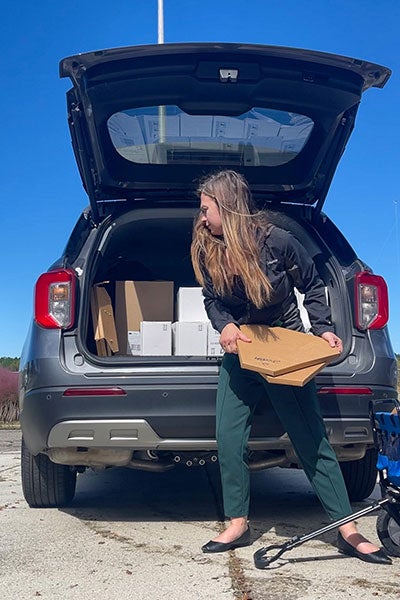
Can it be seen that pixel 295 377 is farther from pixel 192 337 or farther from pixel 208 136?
pixel 208 136

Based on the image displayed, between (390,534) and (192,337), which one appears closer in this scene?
(390,534)

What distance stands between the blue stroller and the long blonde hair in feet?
2.51

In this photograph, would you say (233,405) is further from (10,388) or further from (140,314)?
(10,388)

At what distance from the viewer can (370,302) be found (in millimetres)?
3736

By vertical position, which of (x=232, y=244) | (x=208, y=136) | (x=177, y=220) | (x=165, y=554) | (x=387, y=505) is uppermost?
(x=208, y=136)

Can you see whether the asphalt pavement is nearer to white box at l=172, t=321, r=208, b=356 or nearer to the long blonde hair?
white box at l=172, t=321, r=208, b=356

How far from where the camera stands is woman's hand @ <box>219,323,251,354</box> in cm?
308

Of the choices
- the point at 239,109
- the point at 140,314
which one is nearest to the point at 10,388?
the point at 140,314

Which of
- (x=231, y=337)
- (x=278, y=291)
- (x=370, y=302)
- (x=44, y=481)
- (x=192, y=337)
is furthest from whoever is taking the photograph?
(x=192, y=337)

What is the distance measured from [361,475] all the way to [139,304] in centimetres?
172

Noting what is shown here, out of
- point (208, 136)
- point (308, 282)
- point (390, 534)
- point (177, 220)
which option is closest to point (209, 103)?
point (208, 136)

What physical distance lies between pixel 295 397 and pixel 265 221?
0.82 meters

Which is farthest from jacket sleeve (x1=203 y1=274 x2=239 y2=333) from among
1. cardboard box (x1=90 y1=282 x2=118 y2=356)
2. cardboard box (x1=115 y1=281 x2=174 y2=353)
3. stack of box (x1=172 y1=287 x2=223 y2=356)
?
cardboard box (x1=115 y1=281 x2=174 y2=353)

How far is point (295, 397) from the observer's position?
3176 millimetres
